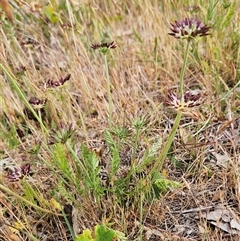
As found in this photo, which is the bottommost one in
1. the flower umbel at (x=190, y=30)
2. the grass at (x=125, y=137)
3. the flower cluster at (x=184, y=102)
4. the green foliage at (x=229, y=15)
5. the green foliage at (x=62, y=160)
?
the grass at (x=125, y=137)

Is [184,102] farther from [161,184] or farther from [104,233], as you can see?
[104,233]

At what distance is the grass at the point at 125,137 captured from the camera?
4.39 ft

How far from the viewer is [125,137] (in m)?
1.35

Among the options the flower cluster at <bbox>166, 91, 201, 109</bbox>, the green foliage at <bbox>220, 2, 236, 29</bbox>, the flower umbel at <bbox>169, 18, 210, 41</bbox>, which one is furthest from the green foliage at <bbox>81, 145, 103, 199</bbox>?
the green foliage at <bbox>220, 2, 236, 29</bbox>

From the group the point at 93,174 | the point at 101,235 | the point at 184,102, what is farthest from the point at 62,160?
the point at 184,102

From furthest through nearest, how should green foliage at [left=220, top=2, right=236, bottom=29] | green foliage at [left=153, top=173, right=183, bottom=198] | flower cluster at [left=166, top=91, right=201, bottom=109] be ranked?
green foliage at [left=220, top=2, right=236, bottom=29] < green foliage at [left=153, top=173, right=183, bottom=198] < flower cluster at [left=166, top=91, right=201, bottom=109]

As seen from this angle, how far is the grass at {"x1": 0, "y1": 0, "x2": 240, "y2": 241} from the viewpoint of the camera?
134cm

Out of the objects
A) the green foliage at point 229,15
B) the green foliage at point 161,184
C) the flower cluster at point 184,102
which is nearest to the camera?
the flower cluster at point 184,102

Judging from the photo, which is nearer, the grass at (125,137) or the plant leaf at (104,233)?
the plant leaf at (104,233)

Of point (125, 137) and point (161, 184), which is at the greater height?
point (125, 137)

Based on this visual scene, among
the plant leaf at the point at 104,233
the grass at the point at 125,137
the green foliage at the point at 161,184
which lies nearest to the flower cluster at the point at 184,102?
the grass at the point at 125,137

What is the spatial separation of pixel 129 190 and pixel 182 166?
223mm

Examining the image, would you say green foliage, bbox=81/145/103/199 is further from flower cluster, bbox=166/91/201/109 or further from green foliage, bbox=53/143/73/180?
flower cluster, bbox=166/91/201/109

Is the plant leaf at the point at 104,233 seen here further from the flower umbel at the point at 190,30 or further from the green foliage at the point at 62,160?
the flower umbel at the point at 190,30
